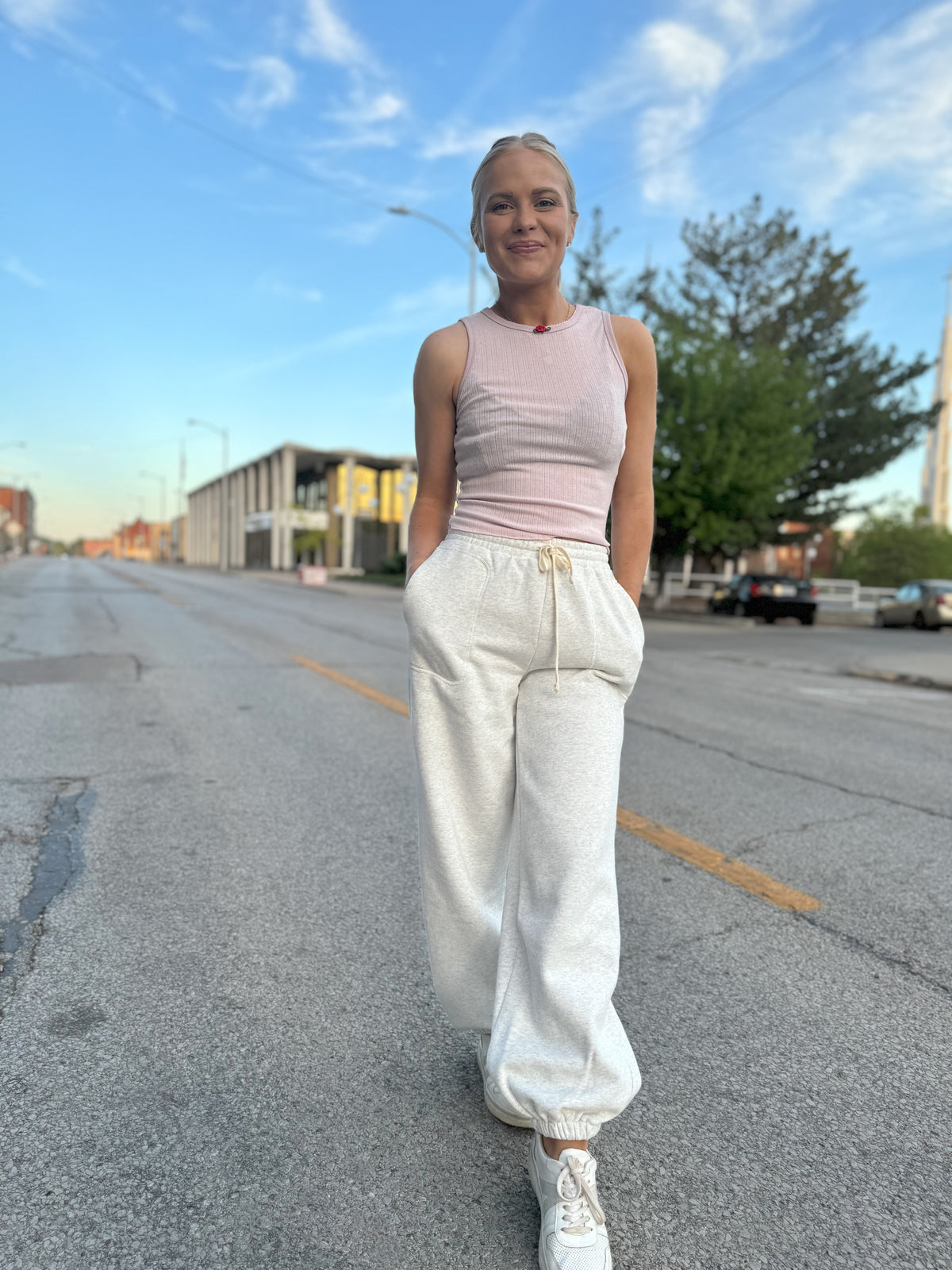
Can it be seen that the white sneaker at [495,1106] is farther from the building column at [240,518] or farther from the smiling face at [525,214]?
the building column at [240,518]

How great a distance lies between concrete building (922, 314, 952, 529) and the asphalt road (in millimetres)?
95546

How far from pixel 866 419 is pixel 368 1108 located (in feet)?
118

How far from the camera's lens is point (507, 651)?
178cm

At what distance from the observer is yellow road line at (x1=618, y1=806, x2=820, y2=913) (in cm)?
341

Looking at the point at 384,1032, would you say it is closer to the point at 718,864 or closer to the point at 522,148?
the point at 718,864

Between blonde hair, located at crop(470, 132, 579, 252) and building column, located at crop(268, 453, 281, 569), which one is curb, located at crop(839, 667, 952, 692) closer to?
blonde hair, located at crop(470, 132, 579, 252)

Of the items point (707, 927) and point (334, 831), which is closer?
point (707, 927)

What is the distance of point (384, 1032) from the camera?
2391 millimetres

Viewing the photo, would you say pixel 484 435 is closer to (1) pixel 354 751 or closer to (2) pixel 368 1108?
(2) pixel 368 1108

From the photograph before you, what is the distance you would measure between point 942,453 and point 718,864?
4192 inches

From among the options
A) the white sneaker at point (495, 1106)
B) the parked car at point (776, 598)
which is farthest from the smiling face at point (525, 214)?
the parked car at point (776, 598)

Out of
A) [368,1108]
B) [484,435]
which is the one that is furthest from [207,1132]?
[484,435]

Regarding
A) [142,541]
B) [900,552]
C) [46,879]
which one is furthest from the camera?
[142,541]

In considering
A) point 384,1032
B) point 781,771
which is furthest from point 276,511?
point 384,1032
